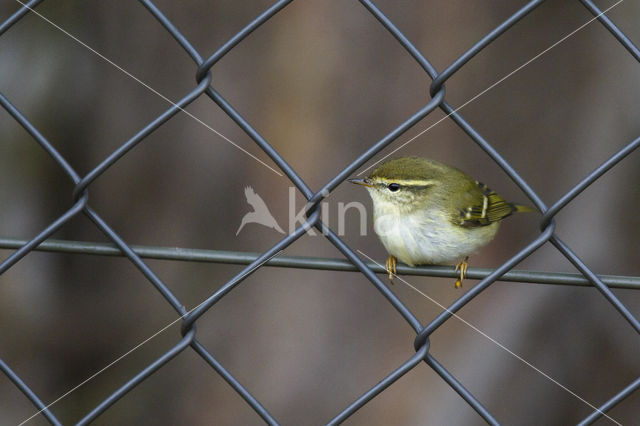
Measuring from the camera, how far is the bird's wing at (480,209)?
2.40 m

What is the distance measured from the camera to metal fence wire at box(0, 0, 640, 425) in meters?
1.25

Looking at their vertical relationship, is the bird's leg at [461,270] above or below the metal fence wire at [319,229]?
below

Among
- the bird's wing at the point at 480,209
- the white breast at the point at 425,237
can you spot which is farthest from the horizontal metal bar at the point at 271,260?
the bird's wing at the point at 480,209

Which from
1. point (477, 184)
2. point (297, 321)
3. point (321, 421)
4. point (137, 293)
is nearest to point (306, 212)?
point (477, 184)

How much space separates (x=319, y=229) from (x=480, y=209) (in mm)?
1306

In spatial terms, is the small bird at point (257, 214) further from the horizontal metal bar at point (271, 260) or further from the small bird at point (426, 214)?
the horizontal metal bar at point (271, 260)

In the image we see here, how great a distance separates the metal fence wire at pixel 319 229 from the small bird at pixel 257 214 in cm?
151

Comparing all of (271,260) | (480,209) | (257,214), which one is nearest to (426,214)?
(480,209)

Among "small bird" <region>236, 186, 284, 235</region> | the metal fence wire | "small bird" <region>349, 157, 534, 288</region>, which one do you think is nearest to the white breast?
"small bird" <region>349, 157, 534, 288</region>

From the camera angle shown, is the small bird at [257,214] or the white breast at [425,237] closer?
the white breast at [425,237]

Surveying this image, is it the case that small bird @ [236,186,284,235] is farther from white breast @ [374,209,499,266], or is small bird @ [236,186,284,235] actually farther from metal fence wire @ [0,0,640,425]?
metal fence wire @ [0,0,640,425]

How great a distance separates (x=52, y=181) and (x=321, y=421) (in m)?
1.73

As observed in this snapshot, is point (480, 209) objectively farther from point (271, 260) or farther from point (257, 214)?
point (271, 260)

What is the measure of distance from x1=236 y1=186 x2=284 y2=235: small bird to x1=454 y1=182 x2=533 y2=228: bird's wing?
2.74ft
